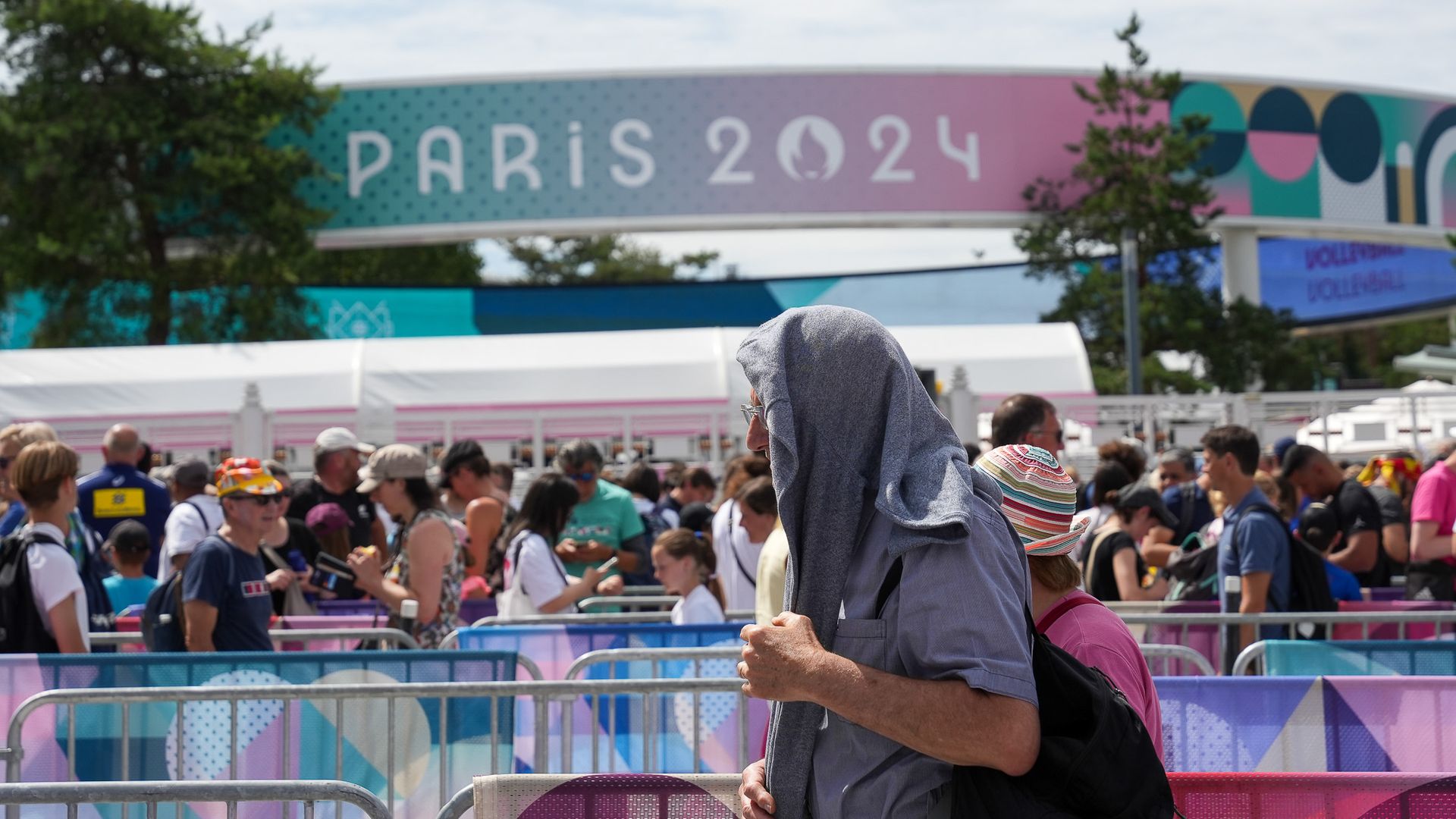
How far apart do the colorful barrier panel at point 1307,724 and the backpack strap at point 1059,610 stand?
198 centimetres

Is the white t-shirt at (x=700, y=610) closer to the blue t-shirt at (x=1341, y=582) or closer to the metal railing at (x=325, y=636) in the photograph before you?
the metal railing at (x=325, y=636)

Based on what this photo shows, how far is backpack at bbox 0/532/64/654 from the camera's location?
611cm

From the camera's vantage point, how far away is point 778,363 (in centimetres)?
237

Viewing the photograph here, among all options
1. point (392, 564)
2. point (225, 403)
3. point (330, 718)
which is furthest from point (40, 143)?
point (330, 718)

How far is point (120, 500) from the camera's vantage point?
1038 centimetres

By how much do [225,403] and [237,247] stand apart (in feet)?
36.6

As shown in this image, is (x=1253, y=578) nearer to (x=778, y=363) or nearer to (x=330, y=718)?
(x=330, y=718)

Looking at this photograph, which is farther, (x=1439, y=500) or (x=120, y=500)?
(x=120, y=500)

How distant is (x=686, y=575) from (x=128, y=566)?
11.8 feet

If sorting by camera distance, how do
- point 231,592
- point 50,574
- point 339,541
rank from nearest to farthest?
point 50,574, point 231,592, point 339,541

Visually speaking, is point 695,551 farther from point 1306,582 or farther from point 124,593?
point 124,593

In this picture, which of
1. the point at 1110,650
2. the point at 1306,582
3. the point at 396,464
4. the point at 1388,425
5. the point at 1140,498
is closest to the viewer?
the point at 1110,650

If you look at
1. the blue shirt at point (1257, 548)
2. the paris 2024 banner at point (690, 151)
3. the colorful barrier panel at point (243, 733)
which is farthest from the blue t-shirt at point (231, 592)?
the paris 2024 banner at point (690, 151)

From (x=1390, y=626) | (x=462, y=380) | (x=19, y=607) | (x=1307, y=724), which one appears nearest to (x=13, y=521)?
(x=19, y=607)
